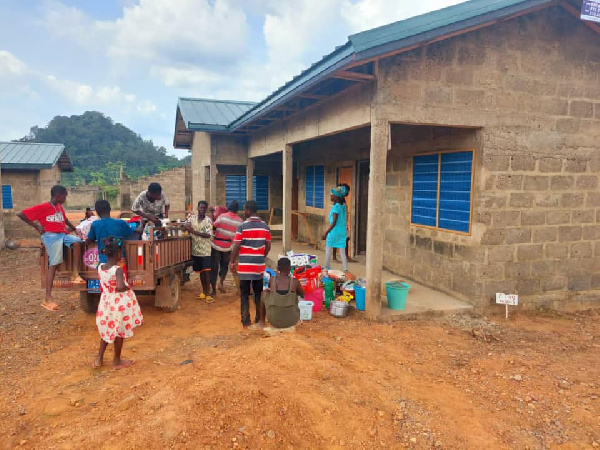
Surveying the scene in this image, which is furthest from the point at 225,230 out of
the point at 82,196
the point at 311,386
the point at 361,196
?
the point at 82,196

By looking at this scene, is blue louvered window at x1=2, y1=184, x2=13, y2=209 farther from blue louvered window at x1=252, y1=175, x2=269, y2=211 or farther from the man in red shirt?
the man in red shirt

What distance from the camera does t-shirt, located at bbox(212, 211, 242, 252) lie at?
7.13m

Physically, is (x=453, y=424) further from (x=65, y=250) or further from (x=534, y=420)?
(x=65, y=250)

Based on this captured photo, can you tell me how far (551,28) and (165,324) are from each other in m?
7.28

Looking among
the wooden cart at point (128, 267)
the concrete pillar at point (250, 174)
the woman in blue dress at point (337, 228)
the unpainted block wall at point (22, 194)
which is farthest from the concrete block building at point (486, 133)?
the unpainted block wall at point (22, 194)

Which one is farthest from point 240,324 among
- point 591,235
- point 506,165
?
point 591,235

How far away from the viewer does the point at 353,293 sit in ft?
21.5

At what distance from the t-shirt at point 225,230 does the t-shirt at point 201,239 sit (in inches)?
5.2

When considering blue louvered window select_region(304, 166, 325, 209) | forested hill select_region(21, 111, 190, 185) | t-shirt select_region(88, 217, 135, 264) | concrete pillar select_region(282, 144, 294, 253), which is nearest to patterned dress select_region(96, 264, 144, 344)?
t-shirt select_region(88, 217, 135, 264)

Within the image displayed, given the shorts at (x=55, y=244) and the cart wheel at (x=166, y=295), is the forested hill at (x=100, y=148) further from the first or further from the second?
the shorts at (x=55, y=244)

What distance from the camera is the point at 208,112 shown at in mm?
13172

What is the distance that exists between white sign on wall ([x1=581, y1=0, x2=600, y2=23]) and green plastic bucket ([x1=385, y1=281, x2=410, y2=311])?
4.38 m

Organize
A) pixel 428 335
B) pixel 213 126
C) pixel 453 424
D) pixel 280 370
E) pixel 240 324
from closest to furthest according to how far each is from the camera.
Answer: pixel 453 424 → pixel 280 370 → pixel 428 335 → pixel 240 324 → pixel 213 126

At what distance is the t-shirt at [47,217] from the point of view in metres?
5.73
